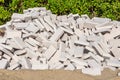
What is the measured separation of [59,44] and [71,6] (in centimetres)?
221

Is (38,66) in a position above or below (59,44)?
below

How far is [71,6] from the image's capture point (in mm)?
10758

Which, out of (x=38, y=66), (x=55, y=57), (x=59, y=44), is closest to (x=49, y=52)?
(x=55, y=57)

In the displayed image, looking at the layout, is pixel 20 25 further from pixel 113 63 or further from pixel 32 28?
pixel 113 63

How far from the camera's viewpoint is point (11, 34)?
9.07 metres

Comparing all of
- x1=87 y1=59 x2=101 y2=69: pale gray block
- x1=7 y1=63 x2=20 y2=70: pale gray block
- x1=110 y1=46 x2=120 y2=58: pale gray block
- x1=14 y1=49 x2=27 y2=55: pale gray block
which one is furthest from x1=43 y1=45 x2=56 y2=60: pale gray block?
x1=110 y1=46 x2=120 y2=58: pale gray block

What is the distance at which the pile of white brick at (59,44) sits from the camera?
842 cm

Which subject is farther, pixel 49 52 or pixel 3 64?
pixel 49 52

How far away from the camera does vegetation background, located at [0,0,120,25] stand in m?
10.7

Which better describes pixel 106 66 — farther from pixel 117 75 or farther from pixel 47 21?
pixel 47 21

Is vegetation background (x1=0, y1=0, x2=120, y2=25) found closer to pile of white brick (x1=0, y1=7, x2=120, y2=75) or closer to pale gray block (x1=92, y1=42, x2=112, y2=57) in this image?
pile of white brick (x1=0, y1=7, x2=120, y2=75)

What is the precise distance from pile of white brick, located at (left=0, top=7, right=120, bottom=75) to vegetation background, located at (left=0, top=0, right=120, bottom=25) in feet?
3.55

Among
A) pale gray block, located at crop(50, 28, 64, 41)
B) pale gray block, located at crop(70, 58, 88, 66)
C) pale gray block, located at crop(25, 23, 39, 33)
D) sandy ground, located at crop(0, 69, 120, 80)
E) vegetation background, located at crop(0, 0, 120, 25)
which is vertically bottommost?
sandy ground, located at crop(0, 69, 120, 80)

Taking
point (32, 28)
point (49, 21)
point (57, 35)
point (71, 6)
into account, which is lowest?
point (57, 35)
